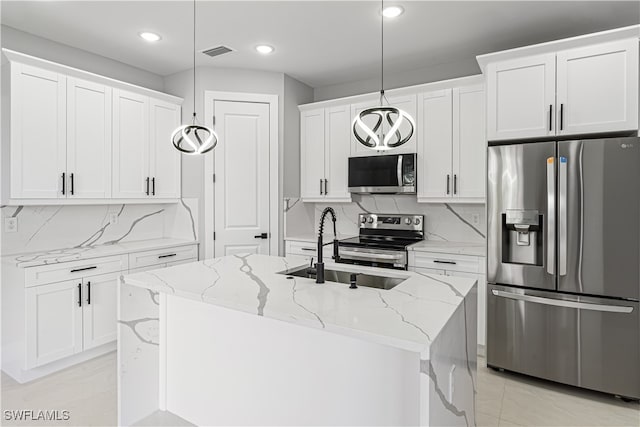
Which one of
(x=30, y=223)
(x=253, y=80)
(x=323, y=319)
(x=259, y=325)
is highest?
(x=253, y=80)

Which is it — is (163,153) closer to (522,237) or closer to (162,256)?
(162,256)

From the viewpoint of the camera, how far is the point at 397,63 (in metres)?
3.91

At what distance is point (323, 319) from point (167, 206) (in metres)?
3.30

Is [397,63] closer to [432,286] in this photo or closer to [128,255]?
[432,286]

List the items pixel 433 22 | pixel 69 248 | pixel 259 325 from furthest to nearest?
1. pixel 69 248
2. pixel 433 22
3. pixel 259 325

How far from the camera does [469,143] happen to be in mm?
3508

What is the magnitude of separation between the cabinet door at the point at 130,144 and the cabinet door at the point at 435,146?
2748mm

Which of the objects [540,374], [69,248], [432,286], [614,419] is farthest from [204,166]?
[614,419]

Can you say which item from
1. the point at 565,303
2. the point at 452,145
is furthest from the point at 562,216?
the point at 452,145

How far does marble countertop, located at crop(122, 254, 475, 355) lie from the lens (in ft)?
4.53

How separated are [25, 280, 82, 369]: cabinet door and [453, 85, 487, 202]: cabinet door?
3.43 metres

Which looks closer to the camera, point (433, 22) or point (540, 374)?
point (540, 374)

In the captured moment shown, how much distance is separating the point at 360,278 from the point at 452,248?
1467mm

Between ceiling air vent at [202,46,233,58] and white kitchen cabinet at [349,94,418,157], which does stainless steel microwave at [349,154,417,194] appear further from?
ceiling air vent at [202,46,233,58]
